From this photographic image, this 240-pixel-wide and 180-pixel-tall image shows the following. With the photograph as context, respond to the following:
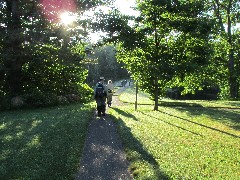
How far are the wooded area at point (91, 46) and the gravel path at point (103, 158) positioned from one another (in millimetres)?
6530

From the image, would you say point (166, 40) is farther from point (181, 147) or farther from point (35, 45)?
point (181, 147)

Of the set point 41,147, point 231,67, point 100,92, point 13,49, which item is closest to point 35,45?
point 13,49

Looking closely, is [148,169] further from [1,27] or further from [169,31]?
[1,27]

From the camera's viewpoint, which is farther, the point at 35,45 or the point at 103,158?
the point at 35,45

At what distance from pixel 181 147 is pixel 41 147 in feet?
14.9

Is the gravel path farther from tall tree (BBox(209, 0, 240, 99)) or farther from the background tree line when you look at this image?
tall tree (BBox(209, 0, 240, 99))

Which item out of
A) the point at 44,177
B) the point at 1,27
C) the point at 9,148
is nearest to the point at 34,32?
the point at 1,27

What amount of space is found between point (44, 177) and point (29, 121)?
300 inches

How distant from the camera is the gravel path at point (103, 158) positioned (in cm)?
697

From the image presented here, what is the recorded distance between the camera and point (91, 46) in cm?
1991

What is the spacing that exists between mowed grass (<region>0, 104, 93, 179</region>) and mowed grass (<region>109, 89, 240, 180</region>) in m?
1.70

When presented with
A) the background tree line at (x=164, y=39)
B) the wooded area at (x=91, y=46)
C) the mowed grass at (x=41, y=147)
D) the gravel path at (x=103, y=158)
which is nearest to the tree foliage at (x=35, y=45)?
the wooded area at (x=91, y=46)

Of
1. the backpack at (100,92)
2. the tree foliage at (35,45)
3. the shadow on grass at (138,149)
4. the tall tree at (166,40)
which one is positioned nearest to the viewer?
the shadow on grass at (138,149)

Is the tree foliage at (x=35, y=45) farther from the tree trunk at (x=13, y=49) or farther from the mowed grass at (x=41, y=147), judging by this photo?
the mowed grass at (x=41, y=147)
